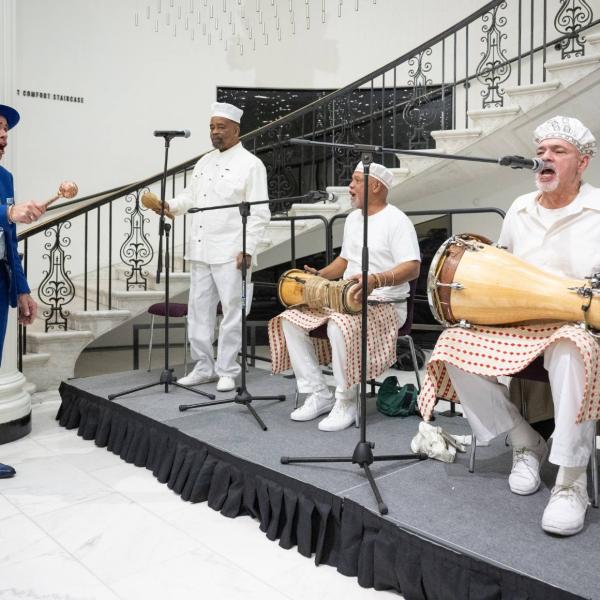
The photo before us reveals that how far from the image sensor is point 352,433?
2592 millimetres

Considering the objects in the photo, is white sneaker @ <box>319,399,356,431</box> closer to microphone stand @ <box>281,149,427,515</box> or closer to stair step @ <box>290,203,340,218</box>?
microphone stand @ <box>281,149,427,515</box>

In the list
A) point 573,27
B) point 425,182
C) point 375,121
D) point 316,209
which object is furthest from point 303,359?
point 375,121

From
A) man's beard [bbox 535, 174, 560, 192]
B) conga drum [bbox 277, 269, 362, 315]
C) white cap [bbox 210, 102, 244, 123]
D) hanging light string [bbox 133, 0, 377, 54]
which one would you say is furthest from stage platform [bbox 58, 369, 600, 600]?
hanging light string [bbox 133, 0, 377, 54]

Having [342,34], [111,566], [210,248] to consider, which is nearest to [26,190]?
[210,248]

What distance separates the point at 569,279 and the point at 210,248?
210 cm

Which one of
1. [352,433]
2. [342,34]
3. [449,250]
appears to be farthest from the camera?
[342,34]

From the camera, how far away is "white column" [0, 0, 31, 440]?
3.06 metres

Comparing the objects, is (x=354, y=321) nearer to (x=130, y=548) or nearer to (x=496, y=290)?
(x=496, y=290)

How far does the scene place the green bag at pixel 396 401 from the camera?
2875 millimetres

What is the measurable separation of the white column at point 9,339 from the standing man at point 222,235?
849 mm

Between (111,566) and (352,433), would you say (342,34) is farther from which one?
(111,566)

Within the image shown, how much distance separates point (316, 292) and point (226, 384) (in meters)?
1.03

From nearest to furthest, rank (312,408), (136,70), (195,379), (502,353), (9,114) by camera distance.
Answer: (502,353), (9,114), (312,408), (195,379), (136,70)

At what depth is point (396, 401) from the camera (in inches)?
114
